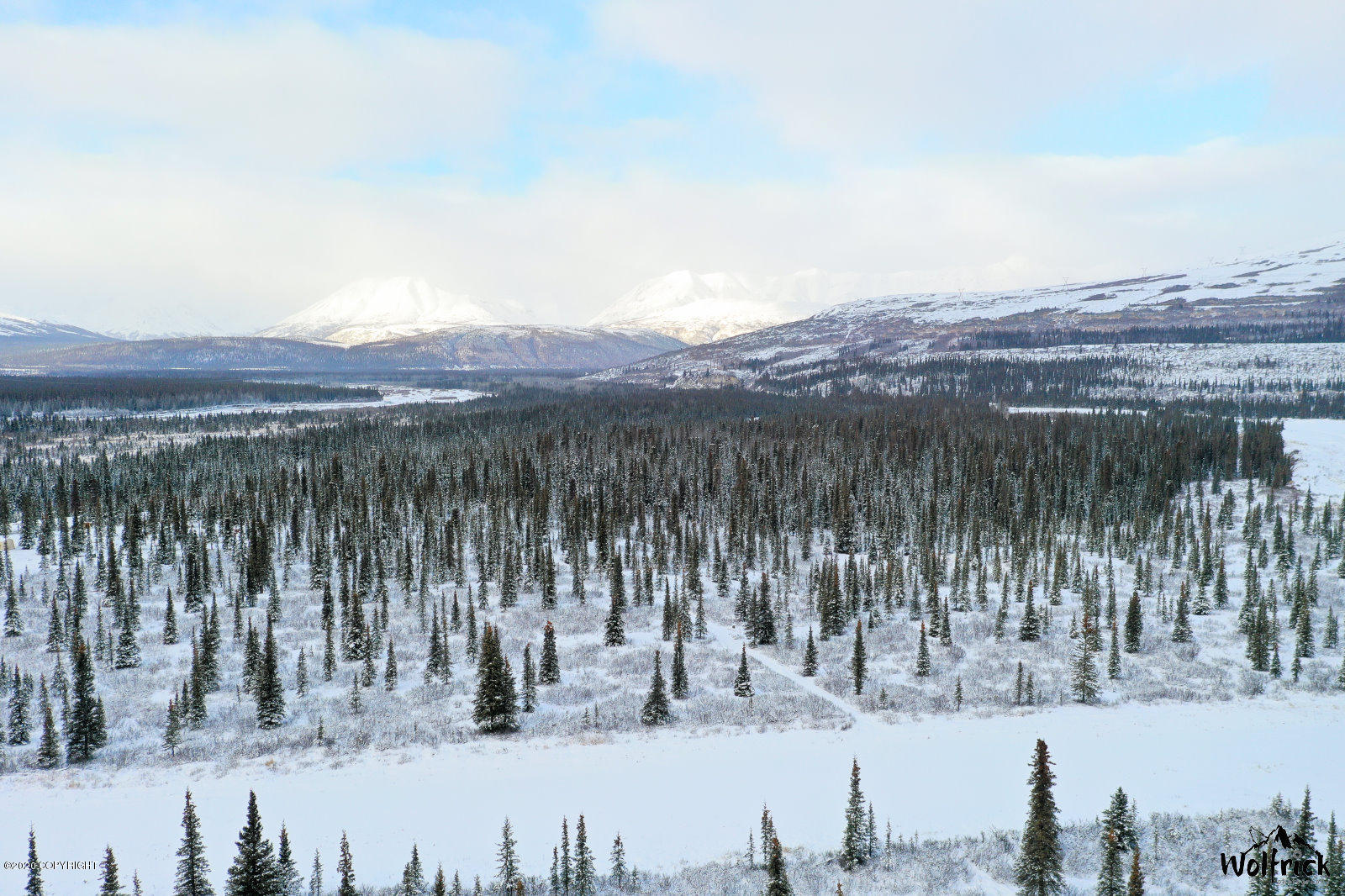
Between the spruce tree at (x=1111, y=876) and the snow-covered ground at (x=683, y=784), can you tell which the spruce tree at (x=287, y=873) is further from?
the spruce tree at (x=1111, y=876)

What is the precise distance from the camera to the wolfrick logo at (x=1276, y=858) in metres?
31.0

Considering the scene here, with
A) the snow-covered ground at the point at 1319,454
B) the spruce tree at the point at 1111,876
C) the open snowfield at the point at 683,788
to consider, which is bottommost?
the open snowfield at the point at 683,788

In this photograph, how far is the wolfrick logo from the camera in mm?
31000

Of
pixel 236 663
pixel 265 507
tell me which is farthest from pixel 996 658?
pixel 265 507

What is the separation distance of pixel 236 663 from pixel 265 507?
62.5m

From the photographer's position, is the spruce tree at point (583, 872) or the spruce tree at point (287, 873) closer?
the spruce tree at point (287, 873)

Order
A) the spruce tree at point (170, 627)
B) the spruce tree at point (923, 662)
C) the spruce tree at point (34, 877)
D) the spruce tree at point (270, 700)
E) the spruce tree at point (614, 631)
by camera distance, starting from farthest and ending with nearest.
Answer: the spruce tree at point (614, 631) → the spruce tree at point (170, 627) → the spruce tree at point (923, 662) → the spruce tree at point (270, 700) → the spruce tree at point (34, 877)

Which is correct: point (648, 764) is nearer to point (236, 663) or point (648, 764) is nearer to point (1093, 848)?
point (1093, 848)

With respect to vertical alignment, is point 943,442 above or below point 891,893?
above

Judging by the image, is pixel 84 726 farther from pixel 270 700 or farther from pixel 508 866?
pixel 508 866

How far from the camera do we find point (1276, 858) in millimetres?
36125

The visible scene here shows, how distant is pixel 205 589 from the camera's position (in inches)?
3410

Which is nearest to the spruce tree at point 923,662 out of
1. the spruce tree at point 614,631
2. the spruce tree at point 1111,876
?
the spruce tree at point 614,631

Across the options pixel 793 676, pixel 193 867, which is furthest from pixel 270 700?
pixel 793 676
